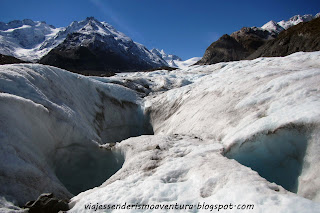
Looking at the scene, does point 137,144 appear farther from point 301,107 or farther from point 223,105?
point 301,107

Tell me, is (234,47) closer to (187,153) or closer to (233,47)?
(233,47)

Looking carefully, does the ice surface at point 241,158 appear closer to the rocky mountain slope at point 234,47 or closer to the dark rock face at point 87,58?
the rocky mountain slope at point 234,47

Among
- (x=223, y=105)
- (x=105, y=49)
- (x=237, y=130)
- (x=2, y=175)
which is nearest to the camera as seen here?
(x=2, y=175)

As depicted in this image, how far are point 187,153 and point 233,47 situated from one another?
113622 mm

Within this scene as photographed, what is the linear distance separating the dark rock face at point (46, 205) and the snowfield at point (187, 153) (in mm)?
471

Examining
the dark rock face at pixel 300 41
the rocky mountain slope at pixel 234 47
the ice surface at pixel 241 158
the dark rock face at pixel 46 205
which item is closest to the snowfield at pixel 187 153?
the ice surface at pixel 241 158

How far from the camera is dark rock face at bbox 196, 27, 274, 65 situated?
4218 inches

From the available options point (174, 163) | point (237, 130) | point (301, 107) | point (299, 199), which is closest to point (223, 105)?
point (237, 130)

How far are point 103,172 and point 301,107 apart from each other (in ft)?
30.2

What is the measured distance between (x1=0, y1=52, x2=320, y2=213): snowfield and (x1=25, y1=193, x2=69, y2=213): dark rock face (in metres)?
0.47

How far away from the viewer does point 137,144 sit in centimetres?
1048

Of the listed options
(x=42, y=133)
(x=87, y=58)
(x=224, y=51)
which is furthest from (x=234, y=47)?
(x=42, y=133)

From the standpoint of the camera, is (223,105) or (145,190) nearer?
(145,190)

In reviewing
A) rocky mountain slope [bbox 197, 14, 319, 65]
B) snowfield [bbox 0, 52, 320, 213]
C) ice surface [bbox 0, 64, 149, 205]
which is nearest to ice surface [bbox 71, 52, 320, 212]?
snowfield [bbox 0, 52, 320, 213]
